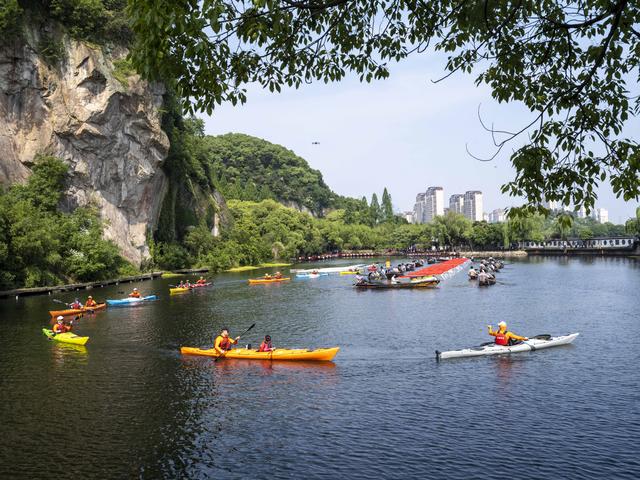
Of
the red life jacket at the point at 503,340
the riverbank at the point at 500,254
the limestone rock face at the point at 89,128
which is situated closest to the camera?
the red life jacket at the point at 503,340

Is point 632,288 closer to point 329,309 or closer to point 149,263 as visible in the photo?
point 329,309

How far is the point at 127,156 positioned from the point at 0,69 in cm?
1776

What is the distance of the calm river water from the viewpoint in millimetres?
16422

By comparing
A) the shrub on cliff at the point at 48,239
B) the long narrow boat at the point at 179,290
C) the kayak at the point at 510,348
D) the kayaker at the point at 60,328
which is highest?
the shrub on cliff at the point at 48,239

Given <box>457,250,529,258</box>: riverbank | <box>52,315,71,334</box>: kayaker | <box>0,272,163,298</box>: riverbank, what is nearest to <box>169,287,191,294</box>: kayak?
<box>0,272,163,298</box>: riverbank

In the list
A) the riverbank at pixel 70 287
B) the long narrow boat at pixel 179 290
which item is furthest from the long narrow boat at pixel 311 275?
the long narrow boat at pixel 179 290

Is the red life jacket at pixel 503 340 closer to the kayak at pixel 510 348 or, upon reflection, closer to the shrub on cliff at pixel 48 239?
the kayak at pixel 510 348

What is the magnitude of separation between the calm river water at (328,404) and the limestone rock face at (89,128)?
3328cm

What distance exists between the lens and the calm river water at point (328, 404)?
647 inches

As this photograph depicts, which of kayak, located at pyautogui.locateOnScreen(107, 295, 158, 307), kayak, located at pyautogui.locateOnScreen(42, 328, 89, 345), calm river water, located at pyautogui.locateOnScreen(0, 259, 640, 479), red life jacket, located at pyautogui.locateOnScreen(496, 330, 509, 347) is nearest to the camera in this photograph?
calm river water, located at pyautogui.locateOnScreen(0, 259, 640, 479)

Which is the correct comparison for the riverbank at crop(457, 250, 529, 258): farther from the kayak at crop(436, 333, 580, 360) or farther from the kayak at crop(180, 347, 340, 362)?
the kayak at crop(180, 347, 340, 362)

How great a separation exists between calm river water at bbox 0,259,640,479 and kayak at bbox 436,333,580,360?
1.85 ft

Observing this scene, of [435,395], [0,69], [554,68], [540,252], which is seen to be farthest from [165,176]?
[540,252]

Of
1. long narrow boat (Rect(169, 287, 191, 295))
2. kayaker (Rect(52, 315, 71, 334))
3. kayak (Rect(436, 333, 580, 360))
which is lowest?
kayak (Rect(436, 333, 580, 360))
